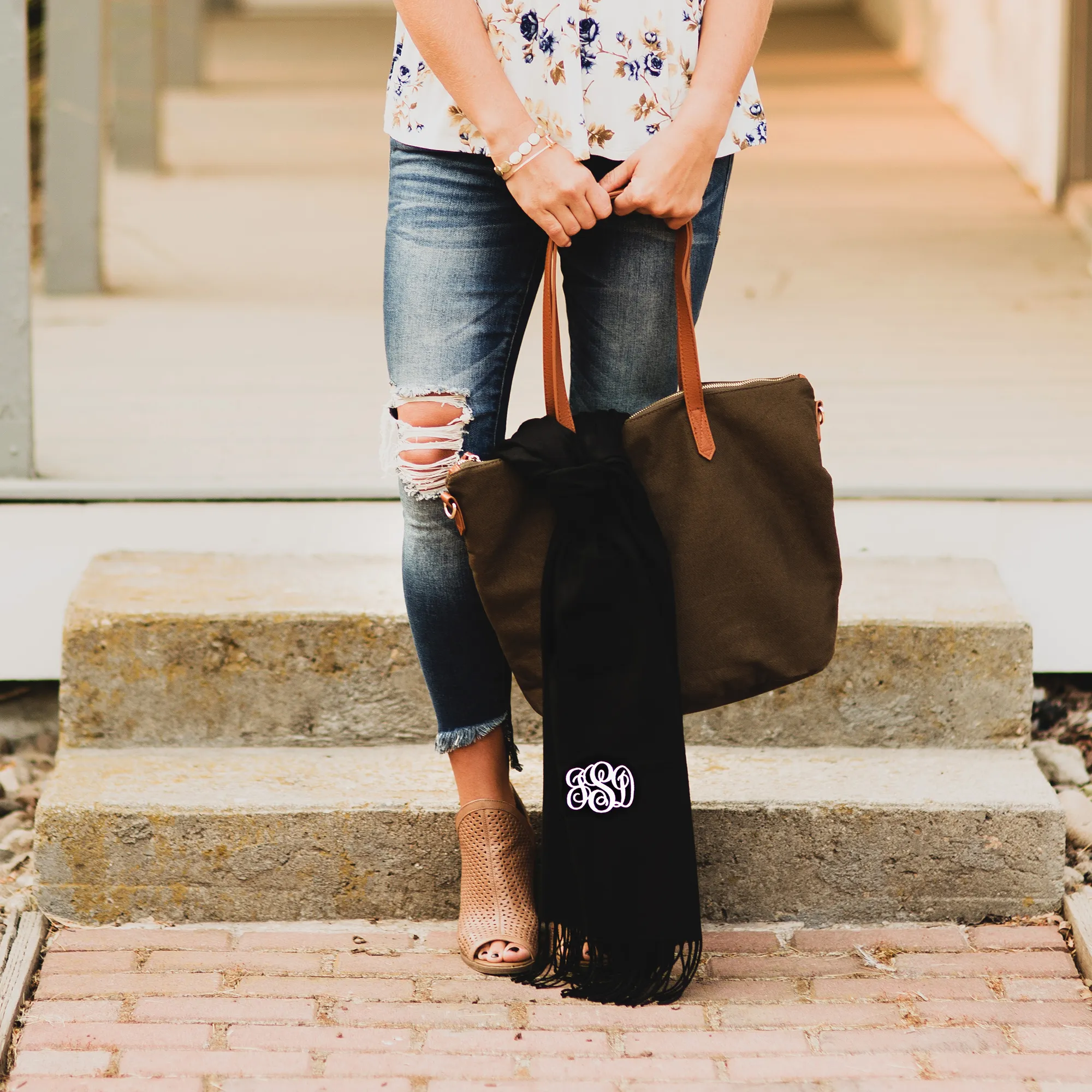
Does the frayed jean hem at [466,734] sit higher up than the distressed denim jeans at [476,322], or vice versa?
the distressed denim jeans at [476,322]

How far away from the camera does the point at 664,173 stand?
1730 millimetres

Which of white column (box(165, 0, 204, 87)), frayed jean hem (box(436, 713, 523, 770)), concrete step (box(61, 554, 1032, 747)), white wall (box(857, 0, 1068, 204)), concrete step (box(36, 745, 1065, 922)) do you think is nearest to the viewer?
frayed jean hem (box(436, 713, 523, 770))

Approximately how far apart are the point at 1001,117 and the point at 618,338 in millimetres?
5545

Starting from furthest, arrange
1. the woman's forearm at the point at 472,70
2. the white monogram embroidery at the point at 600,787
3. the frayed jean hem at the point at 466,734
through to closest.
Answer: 1. the frayed jean hem at the point at 466,734
2. the white monogram embroidery at the point at 600,787
3. the woman's forearm at the point at 472,70

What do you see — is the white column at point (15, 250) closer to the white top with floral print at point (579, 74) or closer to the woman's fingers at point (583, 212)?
the white top with floral print at point (579, 74)

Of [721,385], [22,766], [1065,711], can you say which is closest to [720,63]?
[721,385]

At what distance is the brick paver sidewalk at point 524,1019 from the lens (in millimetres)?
1874

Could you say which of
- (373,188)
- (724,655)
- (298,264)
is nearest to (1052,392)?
(724,655)

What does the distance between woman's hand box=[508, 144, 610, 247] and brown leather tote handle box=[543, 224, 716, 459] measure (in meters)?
0.08

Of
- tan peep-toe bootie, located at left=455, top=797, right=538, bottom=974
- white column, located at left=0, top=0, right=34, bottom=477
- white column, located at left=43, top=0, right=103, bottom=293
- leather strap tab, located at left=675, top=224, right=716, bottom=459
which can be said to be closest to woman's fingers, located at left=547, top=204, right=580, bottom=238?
leather strap tab, located at left=675, top=224, right=716, bottom=459

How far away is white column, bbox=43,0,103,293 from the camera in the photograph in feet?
14.9

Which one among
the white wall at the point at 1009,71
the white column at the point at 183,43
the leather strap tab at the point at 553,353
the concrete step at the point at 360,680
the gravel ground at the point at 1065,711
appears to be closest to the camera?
the leather strap tab at the point at 553,353

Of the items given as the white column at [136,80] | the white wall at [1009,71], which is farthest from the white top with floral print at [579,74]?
the white column at [136,80]

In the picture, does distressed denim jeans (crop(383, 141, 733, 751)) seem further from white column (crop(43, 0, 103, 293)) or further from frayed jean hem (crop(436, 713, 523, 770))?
white column (crop(43, 0, 103, 293))
